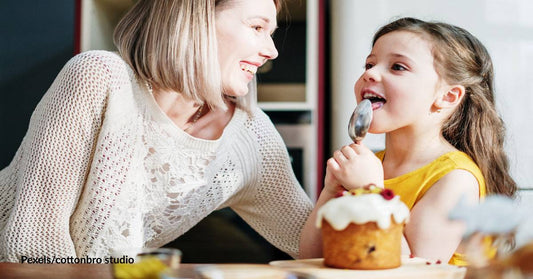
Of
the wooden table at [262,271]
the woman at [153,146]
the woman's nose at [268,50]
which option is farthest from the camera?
the woman's nose at [268,50]

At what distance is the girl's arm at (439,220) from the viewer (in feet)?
3.44

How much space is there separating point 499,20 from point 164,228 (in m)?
1.33

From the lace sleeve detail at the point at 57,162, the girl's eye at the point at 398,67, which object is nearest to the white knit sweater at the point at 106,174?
the lace sleeve detail at the point at 57,162

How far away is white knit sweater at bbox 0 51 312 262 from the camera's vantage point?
3.65 ft

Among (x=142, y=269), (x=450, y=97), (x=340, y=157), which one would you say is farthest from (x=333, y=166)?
A: (x=142, y=269)

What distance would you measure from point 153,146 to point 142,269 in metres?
0.65

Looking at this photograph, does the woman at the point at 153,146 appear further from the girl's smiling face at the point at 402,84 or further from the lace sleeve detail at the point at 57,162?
the girl's smiling face at the point at 402,84

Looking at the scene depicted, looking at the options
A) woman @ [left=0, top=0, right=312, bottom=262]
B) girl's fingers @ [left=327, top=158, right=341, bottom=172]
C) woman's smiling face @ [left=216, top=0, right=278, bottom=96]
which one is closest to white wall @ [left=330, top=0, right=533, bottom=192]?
woman @ [left=0, top=0, right=312, bottom=262]

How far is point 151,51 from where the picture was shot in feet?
4.21

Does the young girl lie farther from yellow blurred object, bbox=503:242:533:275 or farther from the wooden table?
yellow blurred object, bbox=503:242:533:275

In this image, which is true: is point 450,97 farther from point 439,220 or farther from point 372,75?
point 439,220

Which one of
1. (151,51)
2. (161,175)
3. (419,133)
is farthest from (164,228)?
(419,133)

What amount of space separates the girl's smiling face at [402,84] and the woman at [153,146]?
0.29 m

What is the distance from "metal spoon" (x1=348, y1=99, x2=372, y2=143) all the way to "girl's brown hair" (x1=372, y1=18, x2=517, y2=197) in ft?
0.77
